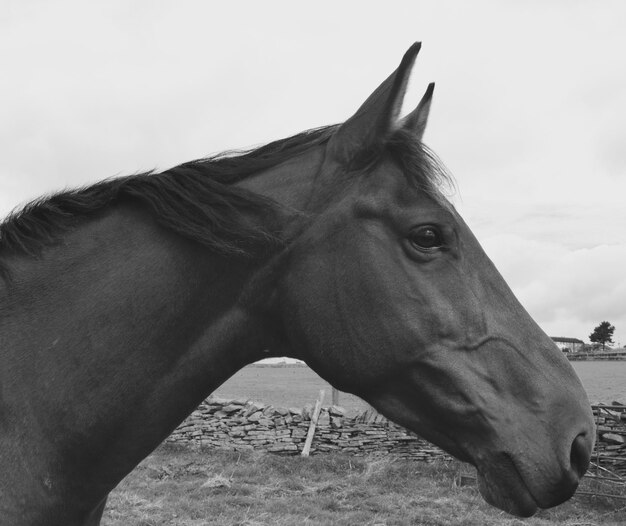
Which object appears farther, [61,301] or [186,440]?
[186,440]

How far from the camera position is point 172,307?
213 cm

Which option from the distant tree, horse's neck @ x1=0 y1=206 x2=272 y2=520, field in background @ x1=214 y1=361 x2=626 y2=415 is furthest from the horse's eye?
the distant tree

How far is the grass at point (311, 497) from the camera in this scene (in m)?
8.27

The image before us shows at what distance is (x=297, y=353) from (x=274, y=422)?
38.3 ft

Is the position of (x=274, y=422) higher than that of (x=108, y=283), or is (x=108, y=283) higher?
(x=108, y=283)

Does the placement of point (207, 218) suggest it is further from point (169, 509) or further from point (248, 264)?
point (169, 509)

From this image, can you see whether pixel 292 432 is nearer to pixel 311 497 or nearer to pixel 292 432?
pixel 292 432

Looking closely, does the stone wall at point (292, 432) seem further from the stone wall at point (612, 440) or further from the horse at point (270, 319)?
the horse at point (270, 319)

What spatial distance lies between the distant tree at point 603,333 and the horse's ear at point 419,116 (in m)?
127

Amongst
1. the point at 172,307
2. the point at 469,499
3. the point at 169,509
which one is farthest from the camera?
the point at 469,499

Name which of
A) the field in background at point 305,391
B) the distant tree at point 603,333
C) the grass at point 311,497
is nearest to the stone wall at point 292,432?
the grass at point 311,497

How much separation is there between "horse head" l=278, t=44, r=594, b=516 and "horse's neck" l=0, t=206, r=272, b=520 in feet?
Result: 1.03

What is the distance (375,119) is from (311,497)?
27.6ft

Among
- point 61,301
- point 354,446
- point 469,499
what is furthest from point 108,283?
point 354,446
